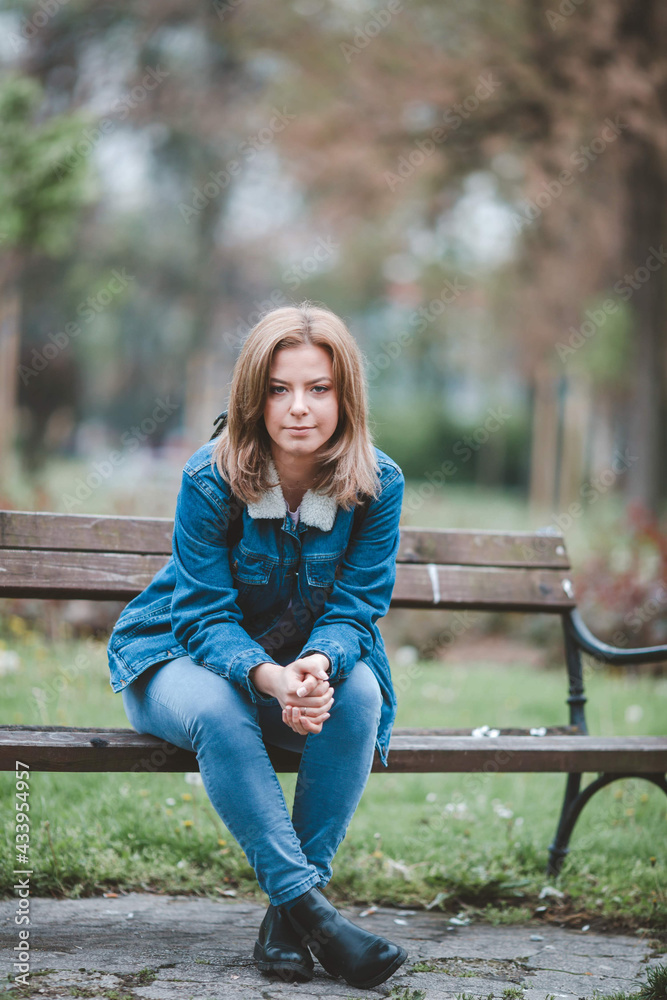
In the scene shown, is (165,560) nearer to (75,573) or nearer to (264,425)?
(75,573)

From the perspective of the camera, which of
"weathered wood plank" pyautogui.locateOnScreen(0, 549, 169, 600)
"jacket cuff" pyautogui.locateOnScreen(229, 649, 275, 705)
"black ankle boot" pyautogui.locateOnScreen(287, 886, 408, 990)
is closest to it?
"black ankle boot" pyautogui.locateOnScreen(287, 886, 408, 990)

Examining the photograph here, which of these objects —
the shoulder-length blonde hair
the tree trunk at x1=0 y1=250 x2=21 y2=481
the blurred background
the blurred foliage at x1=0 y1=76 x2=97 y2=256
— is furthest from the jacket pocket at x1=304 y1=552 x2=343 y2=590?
the blurred foliage at x1=0 y1=76 x2=97 y2=256

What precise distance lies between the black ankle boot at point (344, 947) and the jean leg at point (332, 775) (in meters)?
0.12

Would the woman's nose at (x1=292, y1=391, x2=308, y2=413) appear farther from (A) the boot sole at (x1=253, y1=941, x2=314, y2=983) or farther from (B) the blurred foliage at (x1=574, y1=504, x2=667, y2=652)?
(B) the blurred foliage at (x1=574, y1=504, x2=667, y2=652)

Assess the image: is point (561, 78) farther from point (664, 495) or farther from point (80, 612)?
point (80, 612)

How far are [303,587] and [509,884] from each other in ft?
3.94

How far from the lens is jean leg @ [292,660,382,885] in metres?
2.24

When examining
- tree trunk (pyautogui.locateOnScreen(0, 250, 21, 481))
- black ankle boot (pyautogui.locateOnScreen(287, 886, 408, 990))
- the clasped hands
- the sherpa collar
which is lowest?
black ankle boot (pyautogui.locateOnScreen(287, 886, 408, 990))

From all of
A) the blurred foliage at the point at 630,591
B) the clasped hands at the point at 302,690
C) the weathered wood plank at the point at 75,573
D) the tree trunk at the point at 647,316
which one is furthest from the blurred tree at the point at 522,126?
the clasped hands at the point at 302,690

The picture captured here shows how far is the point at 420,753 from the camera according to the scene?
255 cm

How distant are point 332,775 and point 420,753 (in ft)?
1.27

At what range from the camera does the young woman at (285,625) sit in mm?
2134

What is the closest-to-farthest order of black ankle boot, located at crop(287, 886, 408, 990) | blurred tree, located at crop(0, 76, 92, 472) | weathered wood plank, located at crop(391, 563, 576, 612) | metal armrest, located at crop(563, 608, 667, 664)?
black ankle boot, located at crop(287, 886, 408, 990) → metal armrest, located at crop(563, 608, 667, 664) → weathered wood plank, located at crop(391, 563, 576, 612) → blurred tree, located at crop(0, 76, 92, 472)

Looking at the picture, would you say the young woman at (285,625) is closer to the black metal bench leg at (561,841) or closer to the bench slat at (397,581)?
the bench slat at (397,581)
